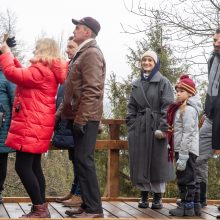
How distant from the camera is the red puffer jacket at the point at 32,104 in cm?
486

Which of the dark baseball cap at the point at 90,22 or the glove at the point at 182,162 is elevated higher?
the dark baseball cap at the point at 90,22

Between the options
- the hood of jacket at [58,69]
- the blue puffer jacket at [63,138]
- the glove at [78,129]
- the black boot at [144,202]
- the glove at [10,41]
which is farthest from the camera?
the black boot at [144,202]

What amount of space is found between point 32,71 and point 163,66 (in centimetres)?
1178

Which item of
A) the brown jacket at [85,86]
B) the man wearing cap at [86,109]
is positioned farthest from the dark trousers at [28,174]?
the brown jacket at [85,86]

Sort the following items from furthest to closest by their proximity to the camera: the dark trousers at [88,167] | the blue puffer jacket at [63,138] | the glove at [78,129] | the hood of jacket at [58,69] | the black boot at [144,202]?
the black boot at [144,202] < the blue puffer jacket at [63,138] < the hood of jacket at [58,69] < the dark trousers at [88,167] < the glove at [78,129]

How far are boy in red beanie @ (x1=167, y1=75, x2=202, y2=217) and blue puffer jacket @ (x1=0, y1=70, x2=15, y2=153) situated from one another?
171cm

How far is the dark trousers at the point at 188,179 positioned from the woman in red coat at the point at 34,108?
1454 mm

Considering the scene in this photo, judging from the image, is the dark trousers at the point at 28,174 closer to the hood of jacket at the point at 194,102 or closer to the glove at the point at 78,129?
the glove at the point at 78,129

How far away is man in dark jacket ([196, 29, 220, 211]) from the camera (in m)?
5.52

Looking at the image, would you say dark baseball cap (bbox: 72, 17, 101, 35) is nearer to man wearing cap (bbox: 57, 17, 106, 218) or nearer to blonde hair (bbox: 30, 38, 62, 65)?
man wearing cap (bbox: 57, 17, 106, 218)

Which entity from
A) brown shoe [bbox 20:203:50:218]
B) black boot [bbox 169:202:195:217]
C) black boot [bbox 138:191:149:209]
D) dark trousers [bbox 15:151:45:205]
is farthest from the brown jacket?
black boot [bbox 138:191:149:209]

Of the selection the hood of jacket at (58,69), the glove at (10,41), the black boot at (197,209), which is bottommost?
the black boot at (197,209)

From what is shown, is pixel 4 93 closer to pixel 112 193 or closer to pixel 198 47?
pixel 112 193

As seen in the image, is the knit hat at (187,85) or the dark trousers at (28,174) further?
the knit hat at (187,85)
